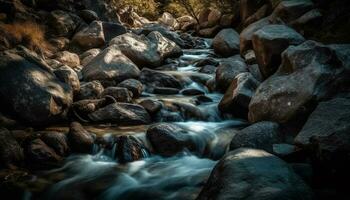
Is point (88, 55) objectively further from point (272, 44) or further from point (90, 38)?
point (272, 44)

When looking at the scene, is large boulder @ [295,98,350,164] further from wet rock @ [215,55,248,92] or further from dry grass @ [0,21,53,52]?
dry grass @ [0,21,53,52]

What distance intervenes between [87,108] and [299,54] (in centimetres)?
468

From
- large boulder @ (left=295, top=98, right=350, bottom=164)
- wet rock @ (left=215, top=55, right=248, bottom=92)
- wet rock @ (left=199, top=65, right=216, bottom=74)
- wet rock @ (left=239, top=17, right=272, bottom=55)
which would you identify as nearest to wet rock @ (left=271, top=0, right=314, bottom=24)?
wet rock @ (left=239, top=17, right=272, bottom=55)

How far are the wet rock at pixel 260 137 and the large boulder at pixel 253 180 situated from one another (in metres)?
1.45

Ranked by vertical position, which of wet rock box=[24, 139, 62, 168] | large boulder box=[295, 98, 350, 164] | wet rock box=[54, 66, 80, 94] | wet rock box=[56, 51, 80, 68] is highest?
large boulder box=[295, 98, 350, 164]

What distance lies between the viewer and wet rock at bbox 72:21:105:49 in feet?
46.2

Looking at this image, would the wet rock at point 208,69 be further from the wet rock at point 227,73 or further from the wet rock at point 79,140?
the wet rock at point 79,140

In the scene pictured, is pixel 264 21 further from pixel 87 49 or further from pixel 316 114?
pixel 316 114

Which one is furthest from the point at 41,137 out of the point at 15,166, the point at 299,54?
the point at 299,54

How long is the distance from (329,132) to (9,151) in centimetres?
489

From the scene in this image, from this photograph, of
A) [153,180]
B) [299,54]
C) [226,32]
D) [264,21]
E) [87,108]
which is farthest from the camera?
[226,32]

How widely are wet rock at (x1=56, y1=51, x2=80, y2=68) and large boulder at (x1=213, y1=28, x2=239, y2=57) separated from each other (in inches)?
235

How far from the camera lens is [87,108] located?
8000 mm

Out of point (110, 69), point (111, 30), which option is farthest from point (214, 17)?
point (110, 69)
